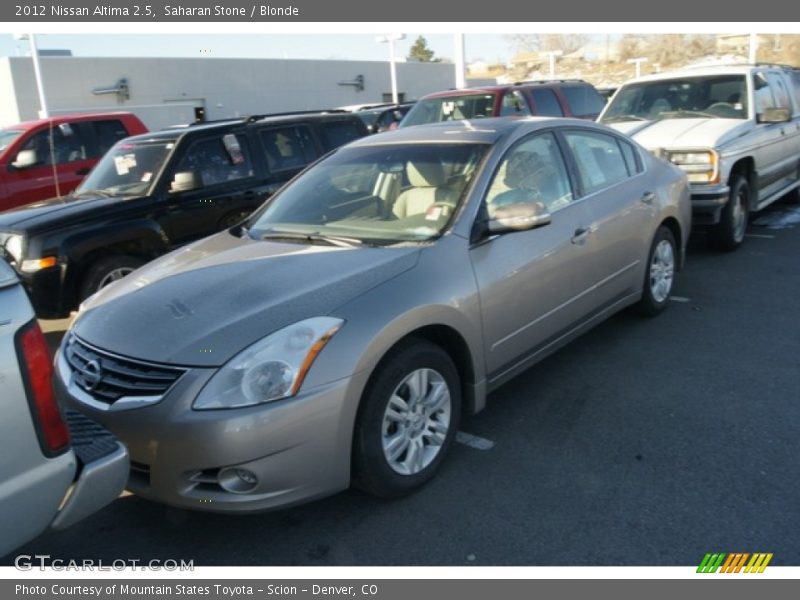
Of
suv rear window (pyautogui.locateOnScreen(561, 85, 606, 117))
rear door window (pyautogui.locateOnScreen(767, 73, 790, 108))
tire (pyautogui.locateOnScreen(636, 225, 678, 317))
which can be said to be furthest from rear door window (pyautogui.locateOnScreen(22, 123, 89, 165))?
rear door window (pyautogui.locateOnScreen(767, 73, 790, 108))

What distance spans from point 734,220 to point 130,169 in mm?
6215

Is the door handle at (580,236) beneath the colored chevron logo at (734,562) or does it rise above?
above

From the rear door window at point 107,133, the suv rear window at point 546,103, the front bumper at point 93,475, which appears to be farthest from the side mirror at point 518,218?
the rear door window at point 107,133

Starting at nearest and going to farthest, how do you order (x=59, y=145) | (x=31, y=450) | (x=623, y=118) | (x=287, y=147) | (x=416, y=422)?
(x=31, y=450) < (x=416, y=422) < (x=287, y=147) < (x=623, y=118) < (x=59, y=145)

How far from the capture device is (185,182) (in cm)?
631

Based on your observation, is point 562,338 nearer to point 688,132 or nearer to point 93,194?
point 688,132

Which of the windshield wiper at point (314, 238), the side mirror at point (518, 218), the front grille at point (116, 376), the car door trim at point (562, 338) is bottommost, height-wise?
the car door trim at point (562, 338)

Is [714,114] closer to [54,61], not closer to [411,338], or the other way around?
[411,338]

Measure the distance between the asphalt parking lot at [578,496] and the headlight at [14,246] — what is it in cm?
316

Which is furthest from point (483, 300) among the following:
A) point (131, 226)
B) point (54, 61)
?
point (54, 61)

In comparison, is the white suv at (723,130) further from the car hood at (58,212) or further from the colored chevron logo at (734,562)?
the car hood at (58,212)

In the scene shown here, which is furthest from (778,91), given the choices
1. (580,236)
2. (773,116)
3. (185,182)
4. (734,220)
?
(185,182)

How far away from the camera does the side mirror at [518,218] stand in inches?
142

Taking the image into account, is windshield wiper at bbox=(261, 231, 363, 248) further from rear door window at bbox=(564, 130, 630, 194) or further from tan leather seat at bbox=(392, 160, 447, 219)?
rear door window at bbox=(564, 130, 630, 194)
